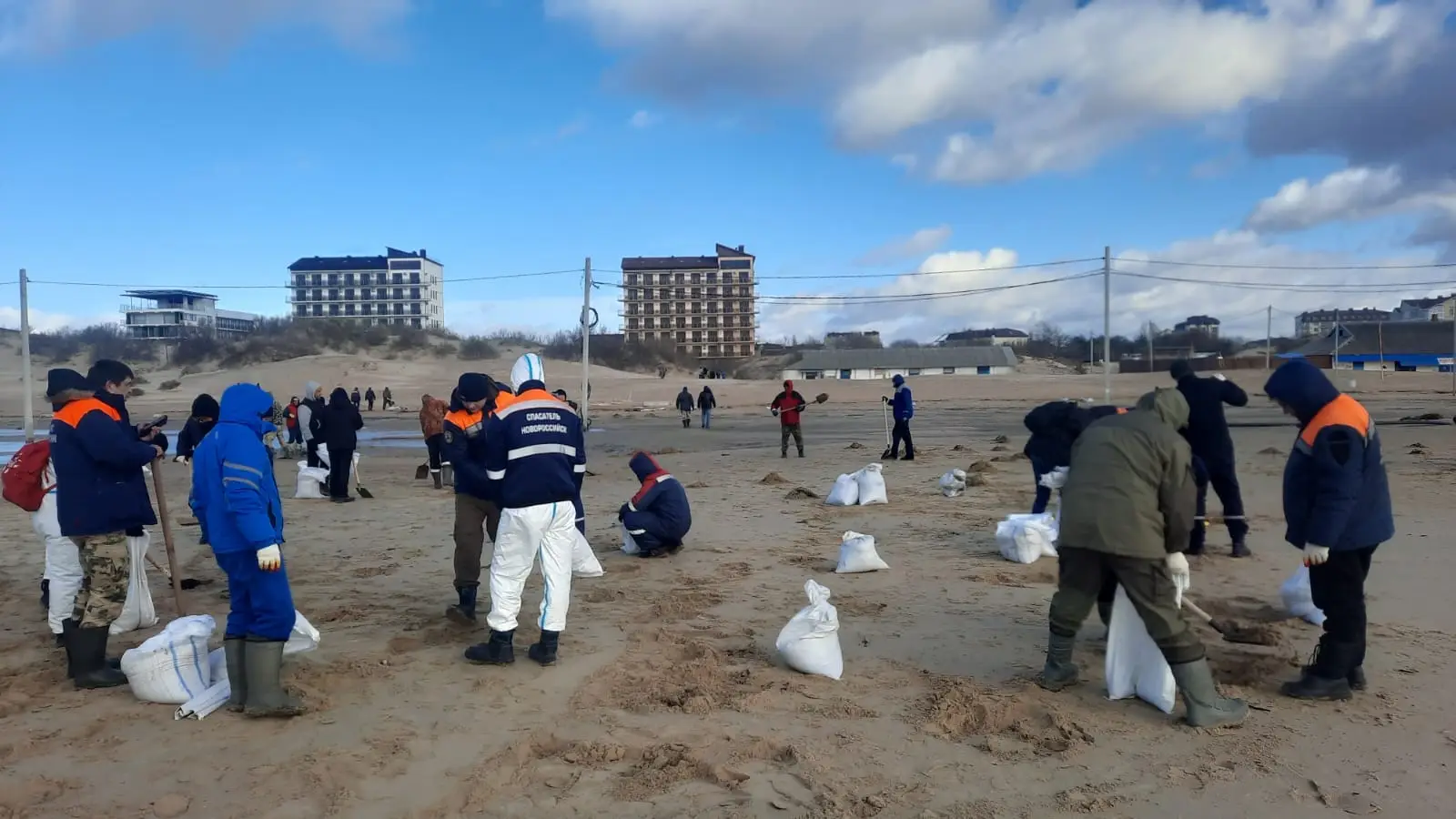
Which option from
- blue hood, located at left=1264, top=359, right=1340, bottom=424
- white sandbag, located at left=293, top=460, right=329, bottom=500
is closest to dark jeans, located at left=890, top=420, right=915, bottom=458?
white sandbag, located at left=293, top=460, right=329, bottom=500

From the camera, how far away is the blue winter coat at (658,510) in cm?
909

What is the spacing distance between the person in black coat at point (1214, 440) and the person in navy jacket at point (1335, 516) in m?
3.49

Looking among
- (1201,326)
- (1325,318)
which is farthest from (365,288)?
(1325,318)

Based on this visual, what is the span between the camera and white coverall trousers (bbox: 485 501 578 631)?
5.64 metres

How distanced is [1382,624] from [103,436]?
26.3ft

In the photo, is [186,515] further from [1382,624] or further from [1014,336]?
[1014,336]

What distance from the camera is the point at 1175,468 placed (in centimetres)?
473

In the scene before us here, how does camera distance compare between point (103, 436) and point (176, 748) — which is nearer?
point (176, 748)

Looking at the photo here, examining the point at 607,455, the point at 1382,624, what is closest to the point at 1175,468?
the point at 1382,624

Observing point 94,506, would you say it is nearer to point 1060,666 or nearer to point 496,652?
point 496,652

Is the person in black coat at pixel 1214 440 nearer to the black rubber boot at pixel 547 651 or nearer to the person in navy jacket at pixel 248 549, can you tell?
the black rubber boot at pixel 547 651

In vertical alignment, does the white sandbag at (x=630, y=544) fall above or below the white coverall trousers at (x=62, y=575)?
below

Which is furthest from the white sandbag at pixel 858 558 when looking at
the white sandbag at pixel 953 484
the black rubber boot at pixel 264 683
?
the white sandbag at pixel 953 484

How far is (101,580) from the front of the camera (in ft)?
18.2
